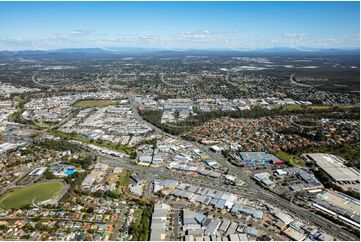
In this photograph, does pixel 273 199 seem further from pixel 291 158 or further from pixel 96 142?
pixel 96 142

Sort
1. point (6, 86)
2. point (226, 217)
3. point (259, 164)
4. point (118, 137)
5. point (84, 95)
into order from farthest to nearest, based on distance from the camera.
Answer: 1. point (6, 86)
2. point (84, 95)
3. point (118, 137)
4. point (259, 164)
5. point (226, 217)

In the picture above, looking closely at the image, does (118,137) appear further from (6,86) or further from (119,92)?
(6,86)

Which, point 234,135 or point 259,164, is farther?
point 234,135

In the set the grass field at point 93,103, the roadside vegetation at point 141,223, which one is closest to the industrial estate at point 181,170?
the roadside vegetation at point 141,223

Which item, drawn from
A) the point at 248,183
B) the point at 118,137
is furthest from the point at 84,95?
the point at 248,183

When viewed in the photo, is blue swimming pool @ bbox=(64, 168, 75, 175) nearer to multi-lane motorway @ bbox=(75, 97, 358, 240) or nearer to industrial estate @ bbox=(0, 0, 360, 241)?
industrial estate @ bbox=(0, 0, 360, 241)

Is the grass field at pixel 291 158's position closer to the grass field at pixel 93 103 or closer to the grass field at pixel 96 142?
the grass field at pixel 96 142
